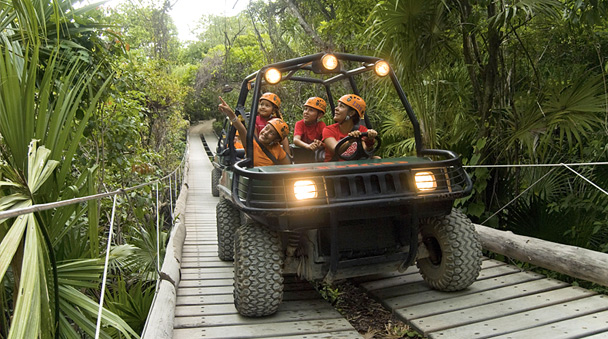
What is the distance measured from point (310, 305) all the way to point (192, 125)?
35014mm

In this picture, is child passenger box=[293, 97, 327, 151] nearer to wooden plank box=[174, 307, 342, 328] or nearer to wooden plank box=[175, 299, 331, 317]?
wooden plank box=[175, 299, 331, 317]

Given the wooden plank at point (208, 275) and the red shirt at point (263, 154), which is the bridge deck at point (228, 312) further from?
the red shirt at point (263, 154)

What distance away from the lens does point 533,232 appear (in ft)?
12.5

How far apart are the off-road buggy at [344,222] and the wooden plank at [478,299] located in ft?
0.41

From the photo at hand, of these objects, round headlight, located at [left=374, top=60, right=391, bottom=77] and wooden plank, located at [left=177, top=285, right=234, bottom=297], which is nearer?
round headlight, located at [left=374, top=60, right=391, bottom=77]

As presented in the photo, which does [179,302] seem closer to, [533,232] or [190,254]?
[190,254]

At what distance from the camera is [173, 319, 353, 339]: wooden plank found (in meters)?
2.76

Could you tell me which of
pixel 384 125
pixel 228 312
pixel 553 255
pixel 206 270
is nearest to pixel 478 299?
pixel 553 255

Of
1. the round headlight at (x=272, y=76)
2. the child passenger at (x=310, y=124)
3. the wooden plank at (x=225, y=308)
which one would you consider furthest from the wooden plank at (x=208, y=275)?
the round headlight at (x=272, y=76)

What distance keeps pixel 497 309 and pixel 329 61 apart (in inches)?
77.1

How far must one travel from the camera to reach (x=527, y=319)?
2.74 m

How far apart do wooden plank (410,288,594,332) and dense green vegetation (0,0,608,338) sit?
→ 66 centimetres

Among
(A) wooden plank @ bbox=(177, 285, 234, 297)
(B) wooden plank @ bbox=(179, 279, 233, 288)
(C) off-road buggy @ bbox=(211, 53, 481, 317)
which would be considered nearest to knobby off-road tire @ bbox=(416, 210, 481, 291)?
(C) off-road buggy @ bbox=(211, 53, 481, 317)

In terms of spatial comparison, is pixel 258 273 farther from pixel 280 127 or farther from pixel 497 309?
pixel 497 309
